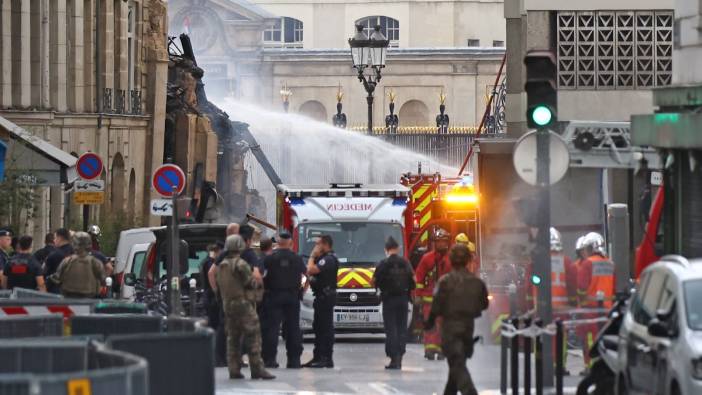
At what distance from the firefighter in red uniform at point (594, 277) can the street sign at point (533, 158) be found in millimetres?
3282

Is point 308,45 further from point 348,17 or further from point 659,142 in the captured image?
point 659,142

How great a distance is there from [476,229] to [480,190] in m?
0.66

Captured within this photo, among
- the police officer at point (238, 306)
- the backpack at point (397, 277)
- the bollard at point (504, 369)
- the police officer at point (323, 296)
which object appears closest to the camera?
the bollard at point (504, 369)

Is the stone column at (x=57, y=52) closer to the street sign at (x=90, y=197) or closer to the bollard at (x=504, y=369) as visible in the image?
the street sign at (x=90, y=197)

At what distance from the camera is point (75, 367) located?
1314 centimetres

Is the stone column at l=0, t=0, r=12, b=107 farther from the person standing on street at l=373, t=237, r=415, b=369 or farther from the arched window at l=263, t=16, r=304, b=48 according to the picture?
the arched window at l=263, t=16, r=304, b=48

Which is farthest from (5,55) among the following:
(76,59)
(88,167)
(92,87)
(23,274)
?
(23,274)

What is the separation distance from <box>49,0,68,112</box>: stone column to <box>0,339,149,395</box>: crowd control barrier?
35024 millimetres

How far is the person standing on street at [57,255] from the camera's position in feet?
89.2

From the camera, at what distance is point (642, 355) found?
16359 mm

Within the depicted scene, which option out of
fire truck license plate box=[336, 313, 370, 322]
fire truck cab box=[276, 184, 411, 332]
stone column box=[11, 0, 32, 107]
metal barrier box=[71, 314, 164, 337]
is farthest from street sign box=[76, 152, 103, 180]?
metal barrier box=[71, 314, 164, 337]

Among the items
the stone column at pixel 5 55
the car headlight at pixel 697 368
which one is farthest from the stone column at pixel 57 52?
the car headlight at pixel 697 368

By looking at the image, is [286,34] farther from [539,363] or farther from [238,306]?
[539,363]

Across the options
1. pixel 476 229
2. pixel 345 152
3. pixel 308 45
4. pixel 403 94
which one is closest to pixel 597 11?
pixel 476 229
